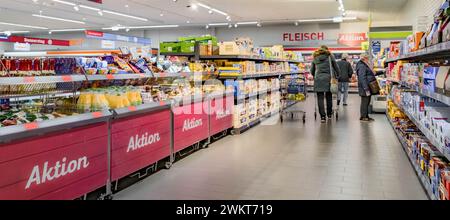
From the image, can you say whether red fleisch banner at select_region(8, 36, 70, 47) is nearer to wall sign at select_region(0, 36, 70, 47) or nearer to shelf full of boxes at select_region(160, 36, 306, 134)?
wall sign at select_region(0, 36, 70, 47)

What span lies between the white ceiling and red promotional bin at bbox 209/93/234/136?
7.87 metres

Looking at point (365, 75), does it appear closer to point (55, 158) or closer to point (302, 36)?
point (55, 158)

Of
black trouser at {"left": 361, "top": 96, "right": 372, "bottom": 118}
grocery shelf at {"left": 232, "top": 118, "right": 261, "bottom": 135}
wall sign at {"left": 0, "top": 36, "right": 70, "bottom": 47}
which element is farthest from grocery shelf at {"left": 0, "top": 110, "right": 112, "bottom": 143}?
wall sign at {"left": 0, "top": 36, "right": 70, "bottom": 47}

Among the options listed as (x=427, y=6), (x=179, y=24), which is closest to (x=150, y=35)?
(x=179, y=24)

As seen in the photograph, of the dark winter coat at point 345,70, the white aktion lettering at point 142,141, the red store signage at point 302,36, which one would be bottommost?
the white aktion lettering at point 142,141

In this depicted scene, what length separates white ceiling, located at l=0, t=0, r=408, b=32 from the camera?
1398cm

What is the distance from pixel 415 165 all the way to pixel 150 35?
20.9m

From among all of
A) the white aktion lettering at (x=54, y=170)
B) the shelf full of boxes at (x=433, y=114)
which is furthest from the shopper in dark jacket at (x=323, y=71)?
the white aktion lettering at (x=54, y=170)

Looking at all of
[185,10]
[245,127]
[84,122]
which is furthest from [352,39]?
[84,122]

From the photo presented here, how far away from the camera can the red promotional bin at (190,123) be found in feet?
16.6

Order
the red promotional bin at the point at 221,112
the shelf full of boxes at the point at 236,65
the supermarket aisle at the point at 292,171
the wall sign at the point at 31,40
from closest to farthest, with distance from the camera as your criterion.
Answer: the supermarket aisle at the point at 292,171
the red promotional bin at the point at 221,112
the shelf full of boxes at the point at 236,65
the wall sign at the point at 31,40

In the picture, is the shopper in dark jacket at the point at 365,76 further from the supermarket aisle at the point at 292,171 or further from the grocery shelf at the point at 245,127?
the grocery shelf at the point at 245,127

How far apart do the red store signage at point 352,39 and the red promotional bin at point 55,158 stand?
17744 mm

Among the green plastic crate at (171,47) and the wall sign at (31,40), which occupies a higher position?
the wall sign at (31,40)
